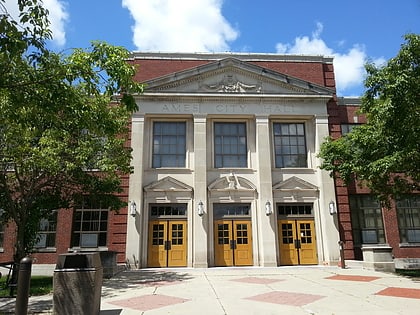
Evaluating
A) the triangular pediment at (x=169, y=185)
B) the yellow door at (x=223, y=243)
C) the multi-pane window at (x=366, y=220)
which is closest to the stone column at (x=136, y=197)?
the triangular pediment at (x=169, y=185)

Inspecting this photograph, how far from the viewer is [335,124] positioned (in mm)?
21500

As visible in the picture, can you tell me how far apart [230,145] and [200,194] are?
3.71 m

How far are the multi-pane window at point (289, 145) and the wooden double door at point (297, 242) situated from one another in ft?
11.6

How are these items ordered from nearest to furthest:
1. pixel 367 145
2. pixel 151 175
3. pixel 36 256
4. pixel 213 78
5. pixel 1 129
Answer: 1. pixel 1 129
2. pixel 367 145
3. pixel 36 256
4. pixel 151 175
5. pixel 213 78

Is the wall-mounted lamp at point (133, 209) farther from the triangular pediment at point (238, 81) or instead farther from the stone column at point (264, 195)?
the triangular pediment at point (238, 81)

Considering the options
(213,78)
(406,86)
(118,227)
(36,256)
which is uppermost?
(213,78)

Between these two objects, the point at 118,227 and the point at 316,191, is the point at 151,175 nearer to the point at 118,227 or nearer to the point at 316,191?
the point at 118,227

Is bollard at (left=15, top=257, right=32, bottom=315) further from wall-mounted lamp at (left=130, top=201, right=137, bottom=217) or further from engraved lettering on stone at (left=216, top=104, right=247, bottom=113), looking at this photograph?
engraved lettering on stone at (left=216, top=104, right=247, bottom=113)

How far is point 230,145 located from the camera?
68.7ft

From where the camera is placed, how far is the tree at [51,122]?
6.23 meters

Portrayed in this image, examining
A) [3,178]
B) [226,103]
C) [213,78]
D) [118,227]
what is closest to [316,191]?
[226,103]

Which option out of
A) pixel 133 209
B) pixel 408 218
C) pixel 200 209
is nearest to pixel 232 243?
pixel 200 209

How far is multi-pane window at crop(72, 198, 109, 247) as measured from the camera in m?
19.1

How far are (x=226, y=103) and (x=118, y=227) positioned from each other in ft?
31.1
